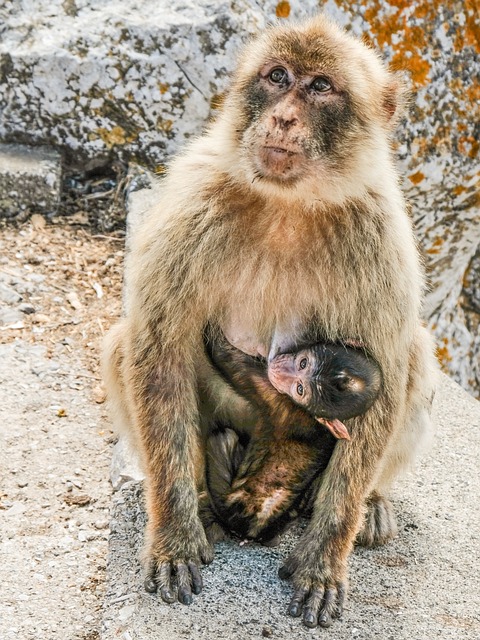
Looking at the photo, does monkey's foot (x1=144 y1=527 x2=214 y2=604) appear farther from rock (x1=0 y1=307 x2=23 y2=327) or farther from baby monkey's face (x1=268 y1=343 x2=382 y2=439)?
rock (x1=0 y1=307 x2=23 y2=327)

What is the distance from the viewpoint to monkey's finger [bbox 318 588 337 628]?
2.93 metres

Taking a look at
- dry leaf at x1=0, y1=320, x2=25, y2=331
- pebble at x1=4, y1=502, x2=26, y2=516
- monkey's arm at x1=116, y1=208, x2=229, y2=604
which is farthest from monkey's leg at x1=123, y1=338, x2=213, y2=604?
dry leaf at x1=0, y1=320, x2=25, y2=331

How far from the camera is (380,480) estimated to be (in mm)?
3504

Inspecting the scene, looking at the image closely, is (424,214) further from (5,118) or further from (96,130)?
(5,118)

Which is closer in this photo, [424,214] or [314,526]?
[314,526]

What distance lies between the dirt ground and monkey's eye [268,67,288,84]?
1.76 meters

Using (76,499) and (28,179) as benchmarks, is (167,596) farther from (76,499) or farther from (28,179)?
(28,179)

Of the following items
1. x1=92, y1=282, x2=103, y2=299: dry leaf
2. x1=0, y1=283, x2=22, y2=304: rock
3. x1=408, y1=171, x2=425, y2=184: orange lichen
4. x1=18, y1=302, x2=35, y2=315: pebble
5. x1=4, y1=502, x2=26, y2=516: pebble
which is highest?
x1=408, y1=171, x2=425, y2=184: orange lichen

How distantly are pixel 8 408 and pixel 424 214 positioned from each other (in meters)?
2.42

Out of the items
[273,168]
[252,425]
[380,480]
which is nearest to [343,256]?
[273,168]

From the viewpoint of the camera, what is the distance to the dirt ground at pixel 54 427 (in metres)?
3.28

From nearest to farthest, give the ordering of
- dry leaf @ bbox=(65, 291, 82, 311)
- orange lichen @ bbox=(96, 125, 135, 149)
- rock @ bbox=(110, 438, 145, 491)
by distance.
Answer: rock @ bbox=(110, 438, 145, 491) < dry leaf @ bbox=(65, 291, 82, 311) < orange lichen @ bbox=(96, 125, 135, 149)

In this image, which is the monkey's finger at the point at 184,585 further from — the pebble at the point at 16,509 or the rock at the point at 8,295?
the rock at the point at 8,295

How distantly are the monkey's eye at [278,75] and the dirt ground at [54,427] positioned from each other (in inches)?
69.2
